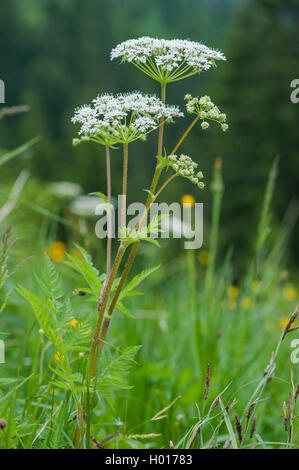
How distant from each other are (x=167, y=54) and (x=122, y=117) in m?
0.18

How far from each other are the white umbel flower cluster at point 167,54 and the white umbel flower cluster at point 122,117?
2.8 inches

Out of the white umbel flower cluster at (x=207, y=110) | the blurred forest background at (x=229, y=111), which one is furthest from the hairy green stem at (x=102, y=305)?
the blurred forest background at (x=229, y=111)

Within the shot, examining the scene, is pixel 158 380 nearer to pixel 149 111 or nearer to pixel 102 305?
pixel 102 305

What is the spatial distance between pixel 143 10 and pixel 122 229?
245ft

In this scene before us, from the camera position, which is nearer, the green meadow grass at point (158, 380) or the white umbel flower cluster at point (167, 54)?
the white umbel flower cluster at point (167, 54)

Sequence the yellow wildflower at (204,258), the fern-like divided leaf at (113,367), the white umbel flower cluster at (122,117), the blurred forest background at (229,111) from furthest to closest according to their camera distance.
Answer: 1. the blurred forest background at (229,111)
2. the yellow wildflower at (204,258)
3. the fern-like divided leaf at (113,367)
4. the white umbel flower cluster at (122,117)

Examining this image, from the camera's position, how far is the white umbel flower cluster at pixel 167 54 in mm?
1107

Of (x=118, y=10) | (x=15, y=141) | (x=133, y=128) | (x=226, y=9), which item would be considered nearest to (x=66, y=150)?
(x=15, y=141)

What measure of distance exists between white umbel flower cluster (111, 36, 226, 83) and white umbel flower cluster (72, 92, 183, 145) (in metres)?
0.07

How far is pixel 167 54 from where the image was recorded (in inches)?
43.7

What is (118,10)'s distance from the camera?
61312 millimetres

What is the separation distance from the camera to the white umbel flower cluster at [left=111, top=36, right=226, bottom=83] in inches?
43.6

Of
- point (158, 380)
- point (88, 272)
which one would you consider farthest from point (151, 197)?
point (158, 380)

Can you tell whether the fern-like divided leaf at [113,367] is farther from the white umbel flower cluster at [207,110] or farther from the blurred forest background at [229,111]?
the blurred forest background at [229,111]
